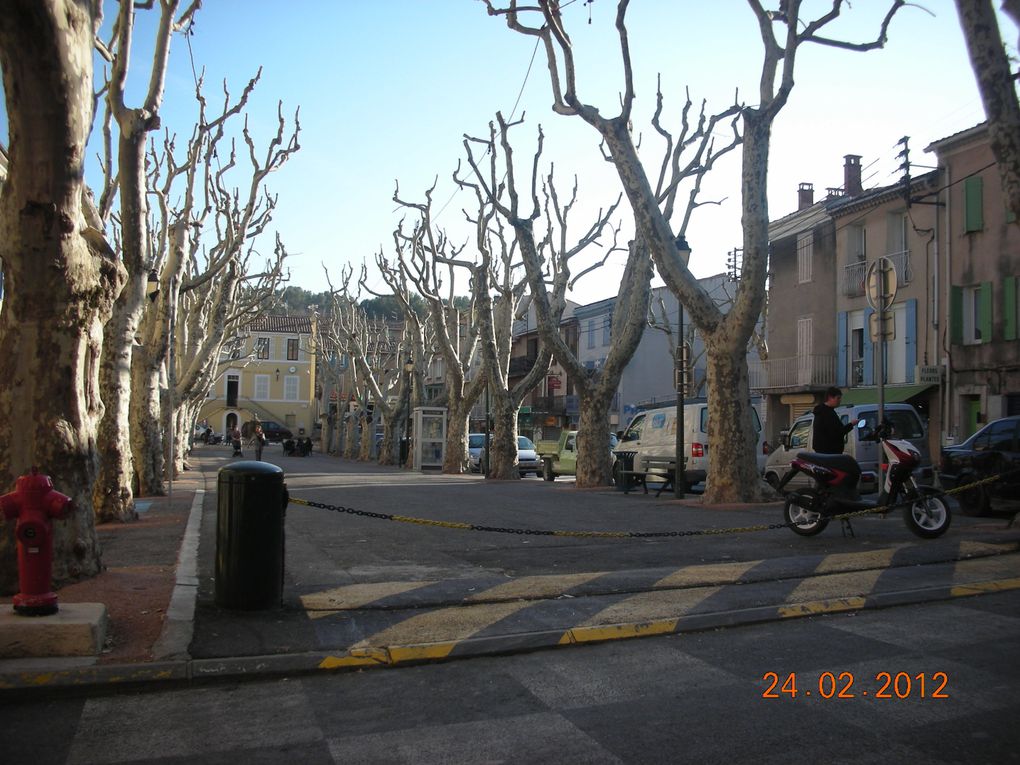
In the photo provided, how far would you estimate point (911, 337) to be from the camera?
28.3m

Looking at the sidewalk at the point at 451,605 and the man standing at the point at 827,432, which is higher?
the man standing at the point at 827,432

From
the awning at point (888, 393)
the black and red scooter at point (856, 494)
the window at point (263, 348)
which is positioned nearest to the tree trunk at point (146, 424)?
the black and red scooter at point (856, 494)

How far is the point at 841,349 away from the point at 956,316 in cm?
598

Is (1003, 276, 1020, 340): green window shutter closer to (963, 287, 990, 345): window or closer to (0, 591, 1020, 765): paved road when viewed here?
(963, 287, 990, 345): window

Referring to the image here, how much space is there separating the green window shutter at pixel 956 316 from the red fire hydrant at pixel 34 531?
25.4 meters

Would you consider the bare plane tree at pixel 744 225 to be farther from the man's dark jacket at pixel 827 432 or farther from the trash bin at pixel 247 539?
the trash bin at pixel 247 539

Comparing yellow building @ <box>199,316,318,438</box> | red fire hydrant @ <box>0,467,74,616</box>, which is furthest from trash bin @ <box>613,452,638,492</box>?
yellow building @ <box>199,316,318,438</box>

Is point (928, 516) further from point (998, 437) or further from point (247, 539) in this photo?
point (247, 539)

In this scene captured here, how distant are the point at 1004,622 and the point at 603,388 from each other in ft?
57.7

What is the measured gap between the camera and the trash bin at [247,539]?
682 cm

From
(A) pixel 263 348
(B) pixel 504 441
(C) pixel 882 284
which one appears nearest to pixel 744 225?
(C) pixel 882 284

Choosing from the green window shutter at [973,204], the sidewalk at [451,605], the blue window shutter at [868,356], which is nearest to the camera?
the sidewalk at [451,605]

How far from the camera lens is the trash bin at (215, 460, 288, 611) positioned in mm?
6824

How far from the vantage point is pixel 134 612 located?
22.1ft
